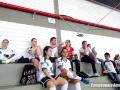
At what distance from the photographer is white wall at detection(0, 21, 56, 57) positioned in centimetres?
297

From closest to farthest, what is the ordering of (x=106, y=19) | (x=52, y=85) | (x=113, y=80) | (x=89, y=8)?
1. (x=52, y=85)
2. (x=113, y=80)
3. (x=89, y=8)
4. (x=106, y=19)

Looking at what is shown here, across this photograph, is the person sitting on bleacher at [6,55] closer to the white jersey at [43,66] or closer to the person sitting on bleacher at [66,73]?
the white jersey at [43,66]

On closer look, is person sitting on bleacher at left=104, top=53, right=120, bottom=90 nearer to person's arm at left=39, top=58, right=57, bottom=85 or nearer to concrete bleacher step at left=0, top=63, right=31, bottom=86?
person's arm at left=39, top=58, right=57, bottom=85

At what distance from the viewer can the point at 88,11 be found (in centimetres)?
473

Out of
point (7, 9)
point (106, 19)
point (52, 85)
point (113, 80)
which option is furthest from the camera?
point (106, 19)

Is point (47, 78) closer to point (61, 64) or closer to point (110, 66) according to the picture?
point (61, 64)

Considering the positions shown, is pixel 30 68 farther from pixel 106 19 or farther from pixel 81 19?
pixel 106 19

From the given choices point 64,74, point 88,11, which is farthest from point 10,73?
point 88,11

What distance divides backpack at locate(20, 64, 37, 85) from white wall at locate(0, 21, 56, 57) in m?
0.77

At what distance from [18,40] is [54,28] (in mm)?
1005

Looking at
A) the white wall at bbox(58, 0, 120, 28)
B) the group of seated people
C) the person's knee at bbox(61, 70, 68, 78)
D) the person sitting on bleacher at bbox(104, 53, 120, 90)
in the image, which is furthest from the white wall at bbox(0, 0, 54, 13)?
the person sitting on bleacher at bbox(104, 53, 120, 90)

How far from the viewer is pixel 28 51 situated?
3088mm

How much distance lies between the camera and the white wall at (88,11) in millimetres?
4199

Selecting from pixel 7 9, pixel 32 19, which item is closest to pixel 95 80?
pixel 32 19
